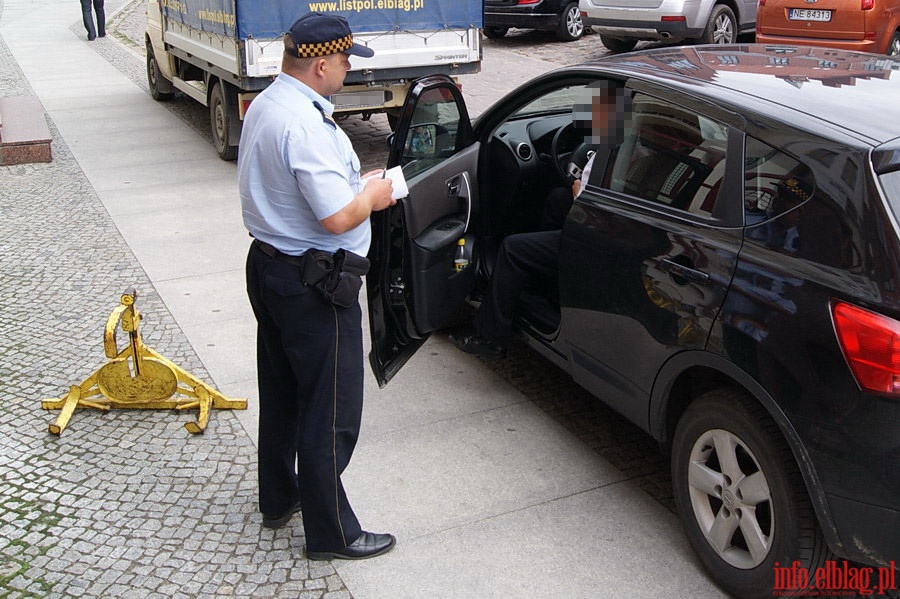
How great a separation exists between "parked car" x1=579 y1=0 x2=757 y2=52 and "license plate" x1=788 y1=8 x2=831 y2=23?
1998 millimetres

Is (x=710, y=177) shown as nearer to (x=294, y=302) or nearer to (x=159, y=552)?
(x=294, y=302)

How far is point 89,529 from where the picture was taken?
359 cm

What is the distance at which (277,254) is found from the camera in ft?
10.2

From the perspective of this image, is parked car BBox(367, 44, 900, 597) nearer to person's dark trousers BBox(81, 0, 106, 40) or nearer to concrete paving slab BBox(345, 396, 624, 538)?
concrete paving slab BBox(345, 396, 624, 538)

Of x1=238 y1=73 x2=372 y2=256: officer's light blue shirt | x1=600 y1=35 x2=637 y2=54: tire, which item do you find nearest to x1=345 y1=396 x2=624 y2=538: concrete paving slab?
x1=238 y1=73 x2=372 y2=256: officer's light blue shirt

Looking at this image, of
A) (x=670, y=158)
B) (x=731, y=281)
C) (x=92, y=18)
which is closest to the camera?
(x=731, y=281)

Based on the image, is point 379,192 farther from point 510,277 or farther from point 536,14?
point 536,14

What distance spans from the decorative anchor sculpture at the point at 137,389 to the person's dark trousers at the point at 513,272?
1255mm

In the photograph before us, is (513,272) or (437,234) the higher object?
(437,234)

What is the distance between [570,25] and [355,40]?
9.25 metres

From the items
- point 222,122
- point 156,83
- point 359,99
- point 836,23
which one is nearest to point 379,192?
point 359,99

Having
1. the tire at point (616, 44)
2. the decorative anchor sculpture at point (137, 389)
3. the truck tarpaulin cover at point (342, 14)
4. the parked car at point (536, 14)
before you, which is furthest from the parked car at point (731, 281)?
the parked car at point (536, 14)

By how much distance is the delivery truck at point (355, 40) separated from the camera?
8.12 m

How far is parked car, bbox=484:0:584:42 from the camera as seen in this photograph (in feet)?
53.8
